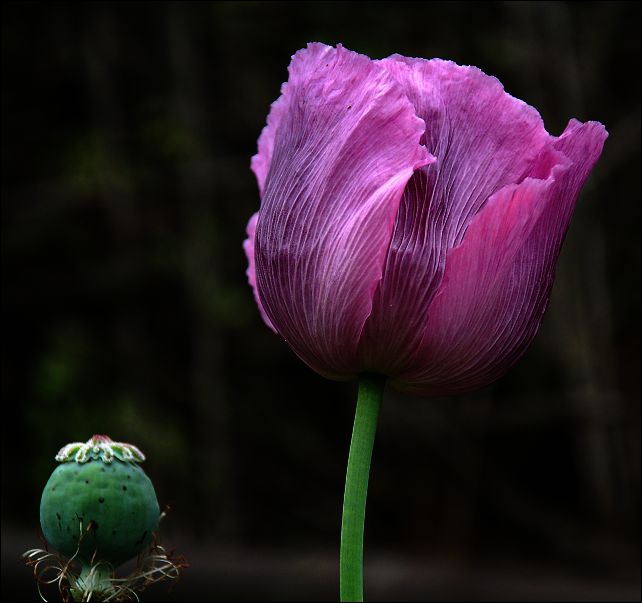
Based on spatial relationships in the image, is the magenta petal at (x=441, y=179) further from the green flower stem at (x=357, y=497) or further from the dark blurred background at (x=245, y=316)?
the dark blurred background at (x=245, y=316)

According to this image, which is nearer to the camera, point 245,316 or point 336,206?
point 336,206

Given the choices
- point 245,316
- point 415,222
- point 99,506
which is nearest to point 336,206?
point 415,222

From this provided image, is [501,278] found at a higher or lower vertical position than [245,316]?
lower

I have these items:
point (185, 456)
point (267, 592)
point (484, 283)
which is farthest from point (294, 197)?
point (185, 456)

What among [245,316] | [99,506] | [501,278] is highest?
[245,316]

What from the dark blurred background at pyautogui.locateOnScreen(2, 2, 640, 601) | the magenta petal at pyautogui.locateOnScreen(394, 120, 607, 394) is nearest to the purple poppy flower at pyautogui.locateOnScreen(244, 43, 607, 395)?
the magenta petal at pyautogui.locateOnScreen(394, 120, 607, 394)

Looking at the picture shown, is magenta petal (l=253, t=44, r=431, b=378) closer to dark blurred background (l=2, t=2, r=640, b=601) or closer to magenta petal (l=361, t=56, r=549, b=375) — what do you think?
magenta petal (l=361, t=56, r=549, b=375)

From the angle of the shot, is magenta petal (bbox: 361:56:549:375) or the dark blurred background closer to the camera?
magenta petal (bbox: 361:56:549:375)

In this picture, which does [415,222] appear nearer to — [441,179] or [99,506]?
[441,179]
